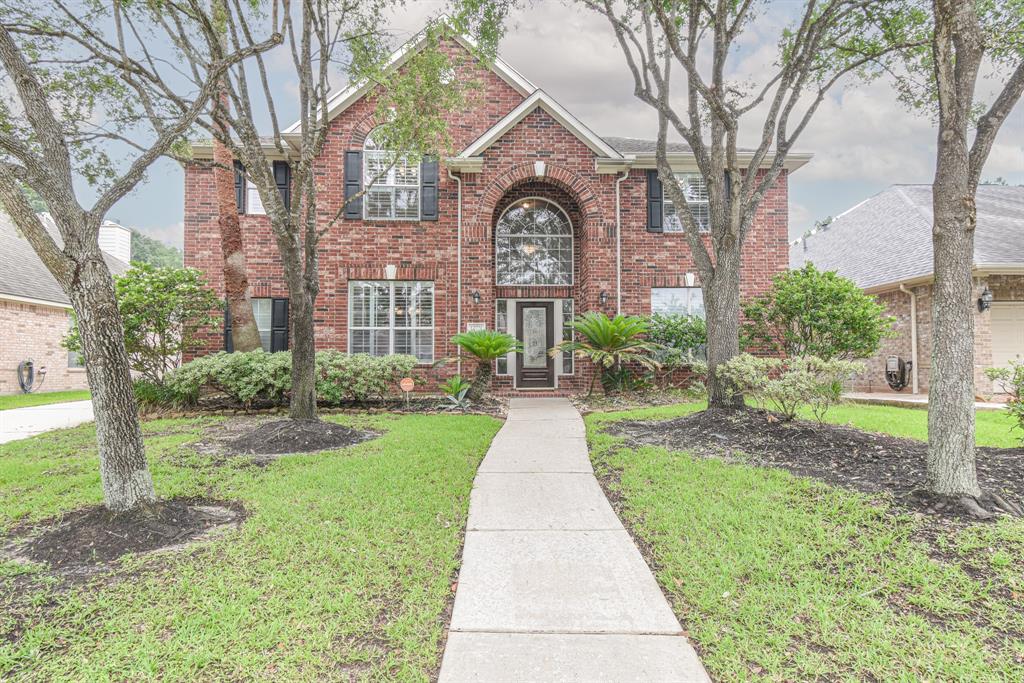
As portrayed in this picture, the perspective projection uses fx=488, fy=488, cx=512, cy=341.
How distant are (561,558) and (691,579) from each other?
76 cm

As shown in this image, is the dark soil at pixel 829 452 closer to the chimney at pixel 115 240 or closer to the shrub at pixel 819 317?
the shrub at pixel 819 317

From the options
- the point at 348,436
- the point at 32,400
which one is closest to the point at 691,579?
the point at 348,436

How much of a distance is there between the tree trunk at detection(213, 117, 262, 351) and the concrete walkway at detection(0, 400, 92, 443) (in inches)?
109

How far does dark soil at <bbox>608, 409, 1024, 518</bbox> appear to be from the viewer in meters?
3.65

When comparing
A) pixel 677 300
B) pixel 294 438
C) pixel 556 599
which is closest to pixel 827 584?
pixel 556 599

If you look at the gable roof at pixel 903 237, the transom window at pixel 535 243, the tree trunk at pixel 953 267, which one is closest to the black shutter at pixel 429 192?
the transom window at pixel 535 243

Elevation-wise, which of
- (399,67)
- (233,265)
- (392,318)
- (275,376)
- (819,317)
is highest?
(399,67)

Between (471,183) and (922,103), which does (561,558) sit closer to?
(922,103)

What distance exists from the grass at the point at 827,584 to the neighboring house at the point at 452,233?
7.71m

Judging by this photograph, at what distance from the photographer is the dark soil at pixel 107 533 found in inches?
116

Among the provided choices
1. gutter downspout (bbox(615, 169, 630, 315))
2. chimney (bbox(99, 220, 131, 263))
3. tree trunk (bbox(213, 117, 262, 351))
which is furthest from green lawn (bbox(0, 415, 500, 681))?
chimney (bbox(99, 220, 131, 263))

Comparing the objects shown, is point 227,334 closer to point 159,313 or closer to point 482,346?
point 159,313

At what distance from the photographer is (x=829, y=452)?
4660mm

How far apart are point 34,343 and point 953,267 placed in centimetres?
2000
